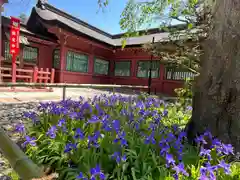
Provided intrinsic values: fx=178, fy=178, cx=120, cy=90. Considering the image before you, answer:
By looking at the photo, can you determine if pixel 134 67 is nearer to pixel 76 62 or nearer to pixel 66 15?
pixel 76 62

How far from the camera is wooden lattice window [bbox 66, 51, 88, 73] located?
1054 centimetres

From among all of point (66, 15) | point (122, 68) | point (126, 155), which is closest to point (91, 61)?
point (122, 68)

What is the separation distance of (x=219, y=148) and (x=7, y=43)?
9.90 m

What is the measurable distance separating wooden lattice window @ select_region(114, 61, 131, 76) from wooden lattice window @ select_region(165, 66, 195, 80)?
285 centimetres

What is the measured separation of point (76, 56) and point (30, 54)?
2546 millimetres

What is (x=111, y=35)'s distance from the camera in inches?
700

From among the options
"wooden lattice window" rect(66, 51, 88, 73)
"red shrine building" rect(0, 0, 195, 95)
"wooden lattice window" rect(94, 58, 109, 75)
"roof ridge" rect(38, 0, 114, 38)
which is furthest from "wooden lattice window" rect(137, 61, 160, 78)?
"roof ridge" rect(38, 0, 114, 38)

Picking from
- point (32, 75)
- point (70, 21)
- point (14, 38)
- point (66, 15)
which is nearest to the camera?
point (14, 38)

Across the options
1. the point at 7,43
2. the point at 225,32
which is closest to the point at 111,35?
the point at 7,43

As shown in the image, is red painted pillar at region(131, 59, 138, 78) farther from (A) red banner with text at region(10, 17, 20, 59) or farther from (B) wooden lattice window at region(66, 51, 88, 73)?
(A) red banner with text at region(10, 17, 20, 59)

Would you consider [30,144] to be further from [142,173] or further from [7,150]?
[142,173]

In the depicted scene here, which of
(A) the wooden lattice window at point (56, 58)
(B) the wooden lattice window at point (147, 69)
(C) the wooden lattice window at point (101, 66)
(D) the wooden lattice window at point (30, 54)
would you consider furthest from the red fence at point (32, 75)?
(B) the wooden lattice window at point (147, 69)

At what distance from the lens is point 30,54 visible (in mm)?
9578

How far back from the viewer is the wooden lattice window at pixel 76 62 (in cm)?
1054
